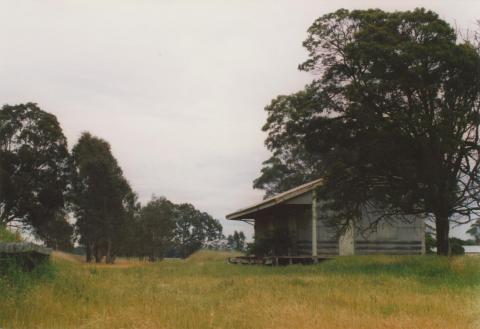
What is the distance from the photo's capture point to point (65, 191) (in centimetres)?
4494

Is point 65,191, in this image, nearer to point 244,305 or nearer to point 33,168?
point 33,168

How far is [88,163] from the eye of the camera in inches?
1891

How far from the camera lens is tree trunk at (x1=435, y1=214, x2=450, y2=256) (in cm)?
2100

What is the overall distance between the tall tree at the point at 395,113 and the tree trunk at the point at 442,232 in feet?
0.17

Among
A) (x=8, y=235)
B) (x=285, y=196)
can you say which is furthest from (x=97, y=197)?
(x=8, y=235)

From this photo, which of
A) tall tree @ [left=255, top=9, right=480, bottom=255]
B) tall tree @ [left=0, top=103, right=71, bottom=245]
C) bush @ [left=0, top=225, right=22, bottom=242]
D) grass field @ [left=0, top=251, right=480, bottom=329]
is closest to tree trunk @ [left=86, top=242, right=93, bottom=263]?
tall tree @ [left=0, top=103, right=71, bottom=245]

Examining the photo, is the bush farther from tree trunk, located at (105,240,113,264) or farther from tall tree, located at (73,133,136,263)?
tree trunk, located at (105,240,113,264)

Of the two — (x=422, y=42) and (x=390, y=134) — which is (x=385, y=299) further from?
(x=422, y=42)

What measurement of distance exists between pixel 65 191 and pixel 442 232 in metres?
31.6

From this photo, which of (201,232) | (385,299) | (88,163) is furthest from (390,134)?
(201,232)

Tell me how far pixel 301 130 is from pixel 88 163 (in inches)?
1196

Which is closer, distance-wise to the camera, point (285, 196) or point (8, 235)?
point (8, 235)

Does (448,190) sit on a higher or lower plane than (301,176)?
lower

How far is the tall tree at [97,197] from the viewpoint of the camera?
48000 mm
